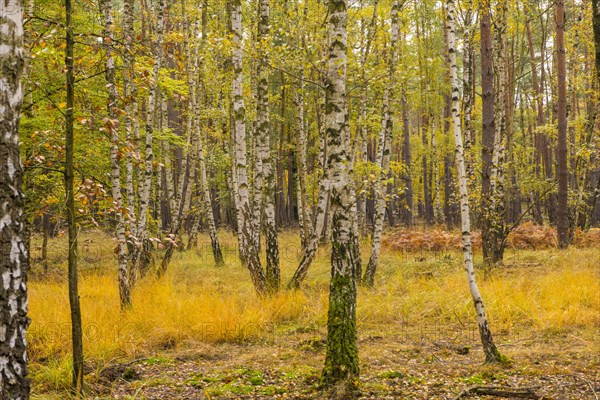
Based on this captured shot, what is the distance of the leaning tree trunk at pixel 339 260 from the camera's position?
4613 mm

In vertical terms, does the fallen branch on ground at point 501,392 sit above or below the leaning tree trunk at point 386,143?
below

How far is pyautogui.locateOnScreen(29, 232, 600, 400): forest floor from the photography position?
502 cm

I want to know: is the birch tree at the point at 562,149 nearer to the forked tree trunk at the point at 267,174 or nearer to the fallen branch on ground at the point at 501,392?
the forked tree trunk at the point at 267,174

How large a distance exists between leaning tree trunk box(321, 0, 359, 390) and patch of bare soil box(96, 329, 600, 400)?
0.98ft

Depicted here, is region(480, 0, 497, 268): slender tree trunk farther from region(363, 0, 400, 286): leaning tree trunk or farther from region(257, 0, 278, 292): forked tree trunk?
region(257, 0, 278, 292): forked tree trunk

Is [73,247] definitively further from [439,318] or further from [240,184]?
[439,318]

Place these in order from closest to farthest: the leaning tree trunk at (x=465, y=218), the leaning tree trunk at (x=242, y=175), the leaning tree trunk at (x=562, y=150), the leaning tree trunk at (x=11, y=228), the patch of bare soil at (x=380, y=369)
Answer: the leaning tree trunk at (x=11, y=228) < the patch of bare soil at (x=380, y=369) < the leaning tree trunk at (x=465, y=218) < the leaning tree trunk at (x=242, y=175) < the leaning tree trunk at (x=562, y=150)

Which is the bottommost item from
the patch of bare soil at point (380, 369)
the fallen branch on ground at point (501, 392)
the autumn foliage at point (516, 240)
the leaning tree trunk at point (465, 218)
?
the patch of bare soil at point (380, 369)

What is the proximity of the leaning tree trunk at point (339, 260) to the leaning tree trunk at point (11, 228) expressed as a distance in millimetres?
2705

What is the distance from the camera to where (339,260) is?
15.2 feet

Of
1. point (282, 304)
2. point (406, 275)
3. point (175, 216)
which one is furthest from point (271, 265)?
point (175, 216)

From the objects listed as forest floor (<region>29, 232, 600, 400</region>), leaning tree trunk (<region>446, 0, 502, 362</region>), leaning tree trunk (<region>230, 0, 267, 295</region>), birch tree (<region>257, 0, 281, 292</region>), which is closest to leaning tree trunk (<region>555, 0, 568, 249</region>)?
forest floor (<region>29, 232, 600, 400</region>)

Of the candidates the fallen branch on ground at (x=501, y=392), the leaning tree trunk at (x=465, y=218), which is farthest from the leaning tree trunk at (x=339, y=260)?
the leaning tree trunk at (x=465, y=218)

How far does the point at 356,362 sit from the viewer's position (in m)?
4.71
